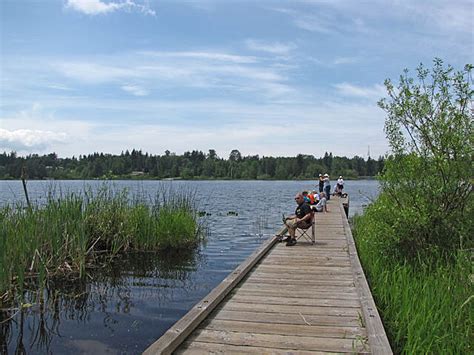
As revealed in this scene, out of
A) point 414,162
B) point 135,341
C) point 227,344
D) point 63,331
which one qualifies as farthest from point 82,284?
point 414,162

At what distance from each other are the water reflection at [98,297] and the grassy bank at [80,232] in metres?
0.35

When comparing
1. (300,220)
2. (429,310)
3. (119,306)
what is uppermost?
A: (300,220)

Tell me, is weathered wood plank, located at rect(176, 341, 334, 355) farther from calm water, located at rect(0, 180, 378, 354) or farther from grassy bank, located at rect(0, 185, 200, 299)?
grassy bank, located at rect(0, 185, 200, 299)

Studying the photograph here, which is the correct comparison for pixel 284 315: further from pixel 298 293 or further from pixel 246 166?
pixel 246 166

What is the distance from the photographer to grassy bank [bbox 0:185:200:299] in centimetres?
740

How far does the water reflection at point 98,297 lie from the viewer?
20.7 ft

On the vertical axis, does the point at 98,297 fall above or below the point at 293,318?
below

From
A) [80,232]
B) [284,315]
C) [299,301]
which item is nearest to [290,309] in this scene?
[284,315]

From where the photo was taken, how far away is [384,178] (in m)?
7.57

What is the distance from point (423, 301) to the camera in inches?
194

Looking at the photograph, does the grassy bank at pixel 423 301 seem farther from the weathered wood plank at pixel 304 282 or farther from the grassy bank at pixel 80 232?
the grassy bank at pixel 80 232

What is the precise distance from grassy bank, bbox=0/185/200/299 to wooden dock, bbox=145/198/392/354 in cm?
362

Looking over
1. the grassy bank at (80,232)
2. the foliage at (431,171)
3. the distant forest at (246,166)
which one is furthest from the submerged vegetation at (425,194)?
the distant forest at (246,166)

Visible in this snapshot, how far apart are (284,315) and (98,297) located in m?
4.59
